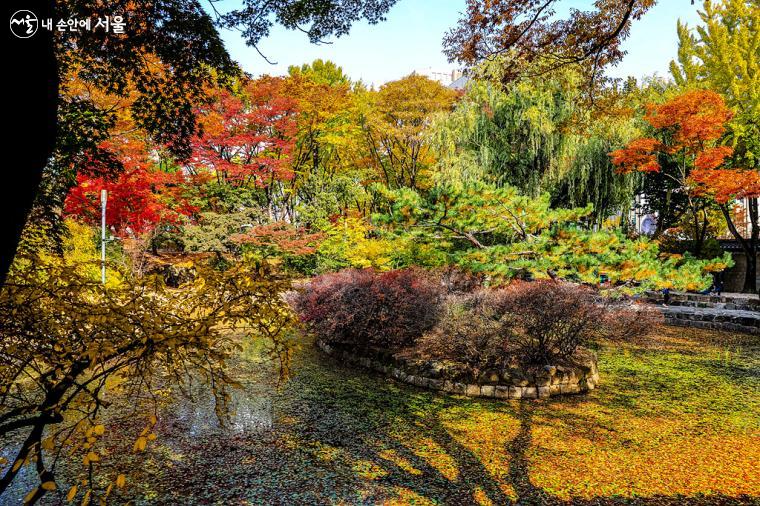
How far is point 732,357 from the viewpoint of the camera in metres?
8.55

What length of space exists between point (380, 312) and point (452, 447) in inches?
146

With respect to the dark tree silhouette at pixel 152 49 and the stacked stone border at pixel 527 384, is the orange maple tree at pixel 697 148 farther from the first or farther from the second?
the dark tree silhouette at pixel 152 49

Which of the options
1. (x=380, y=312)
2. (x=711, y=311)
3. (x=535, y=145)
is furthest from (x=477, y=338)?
(x=711, y=311)

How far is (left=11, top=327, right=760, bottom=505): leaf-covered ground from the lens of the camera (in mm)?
3541

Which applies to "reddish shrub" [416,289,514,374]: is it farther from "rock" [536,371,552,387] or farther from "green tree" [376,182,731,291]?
"green tree" [376,182,731,291]

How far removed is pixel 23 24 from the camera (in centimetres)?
137

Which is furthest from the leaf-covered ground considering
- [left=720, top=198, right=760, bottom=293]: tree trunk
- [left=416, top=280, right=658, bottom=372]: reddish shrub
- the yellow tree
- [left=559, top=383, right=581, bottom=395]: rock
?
[left=720, top=198, right=760, bottom=293]: tree trunk

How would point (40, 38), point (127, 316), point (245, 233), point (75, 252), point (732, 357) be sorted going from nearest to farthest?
point (40, 38) → point (127, 316) → point (732, 357) → point (75, 252) → point (245, 233)

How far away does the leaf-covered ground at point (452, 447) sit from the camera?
3541mm

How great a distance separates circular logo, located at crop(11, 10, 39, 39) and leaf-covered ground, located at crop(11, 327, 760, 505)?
2.09 m

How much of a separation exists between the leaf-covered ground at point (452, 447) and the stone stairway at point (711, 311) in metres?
5.74

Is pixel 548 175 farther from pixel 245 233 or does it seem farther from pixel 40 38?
pixel 40 38

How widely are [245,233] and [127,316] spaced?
14.6 metres

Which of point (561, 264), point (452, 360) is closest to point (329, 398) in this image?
point (452, 360)
